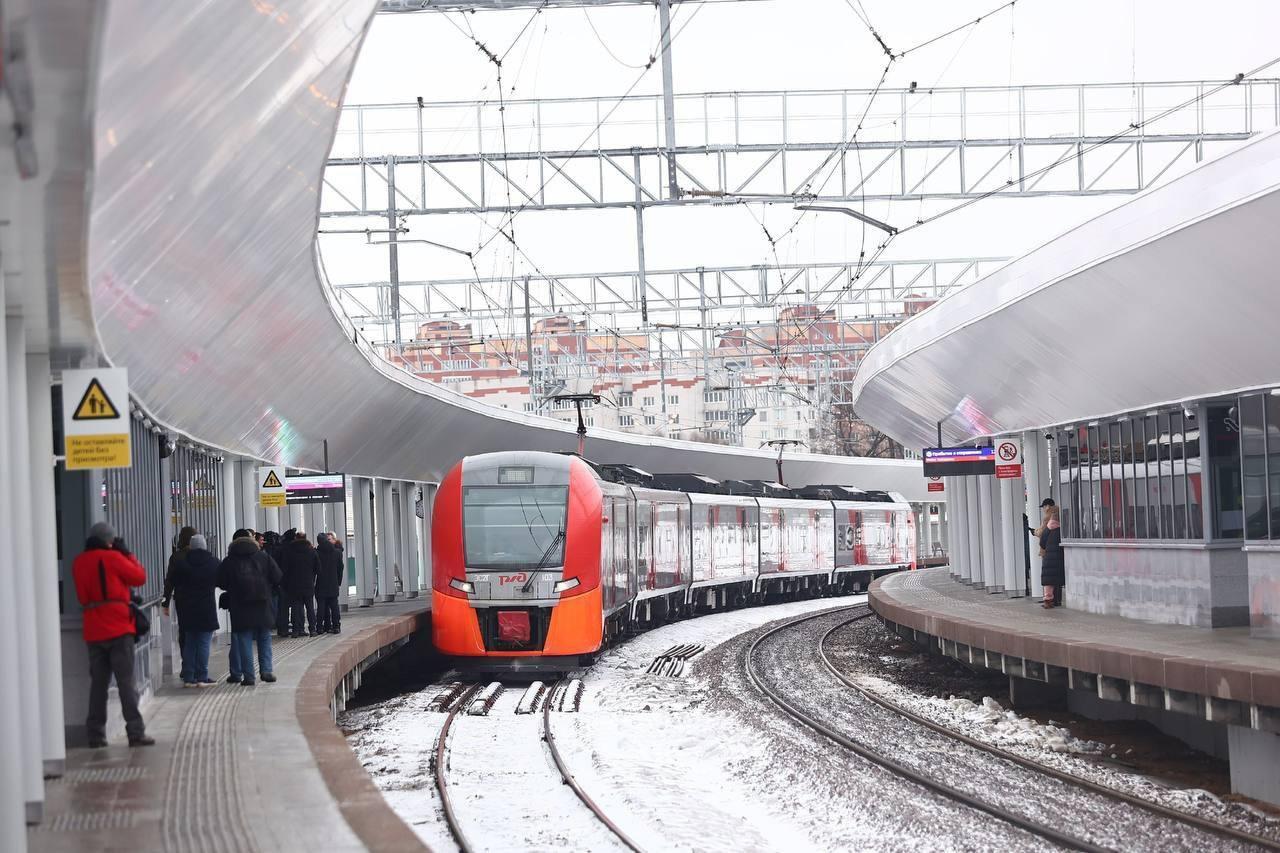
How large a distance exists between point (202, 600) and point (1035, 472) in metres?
13.9

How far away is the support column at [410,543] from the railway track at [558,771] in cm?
1366

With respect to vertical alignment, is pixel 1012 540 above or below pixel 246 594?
below

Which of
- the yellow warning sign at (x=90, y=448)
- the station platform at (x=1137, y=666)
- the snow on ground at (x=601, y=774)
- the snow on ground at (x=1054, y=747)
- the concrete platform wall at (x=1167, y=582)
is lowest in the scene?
the snow on ground at (x=1054, y=747)

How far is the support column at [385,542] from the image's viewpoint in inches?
1189

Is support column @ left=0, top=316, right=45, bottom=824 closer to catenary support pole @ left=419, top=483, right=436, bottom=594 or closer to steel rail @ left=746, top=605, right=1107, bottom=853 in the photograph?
steel rail @ left=746, top=605, right=1107, bottom=853

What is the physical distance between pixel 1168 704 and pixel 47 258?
29.9 feet

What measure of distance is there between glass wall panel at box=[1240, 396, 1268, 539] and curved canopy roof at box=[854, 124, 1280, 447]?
11.7 inches

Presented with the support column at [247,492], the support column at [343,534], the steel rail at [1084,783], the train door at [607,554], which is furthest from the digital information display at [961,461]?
the support column at [247,492]

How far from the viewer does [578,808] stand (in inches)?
440

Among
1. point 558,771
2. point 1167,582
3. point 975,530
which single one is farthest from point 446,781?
point 975,530

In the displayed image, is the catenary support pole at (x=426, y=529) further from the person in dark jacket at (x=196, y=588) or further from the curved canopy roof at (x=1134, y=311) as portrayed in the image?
the person in dark jacket at (x=196, y=588)

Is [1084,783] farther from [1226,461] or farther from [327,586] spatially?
[327,586]

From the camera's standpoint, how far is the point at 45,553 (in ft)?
31.1

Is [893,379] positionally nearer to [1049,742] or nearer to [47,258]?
[1049,742]
